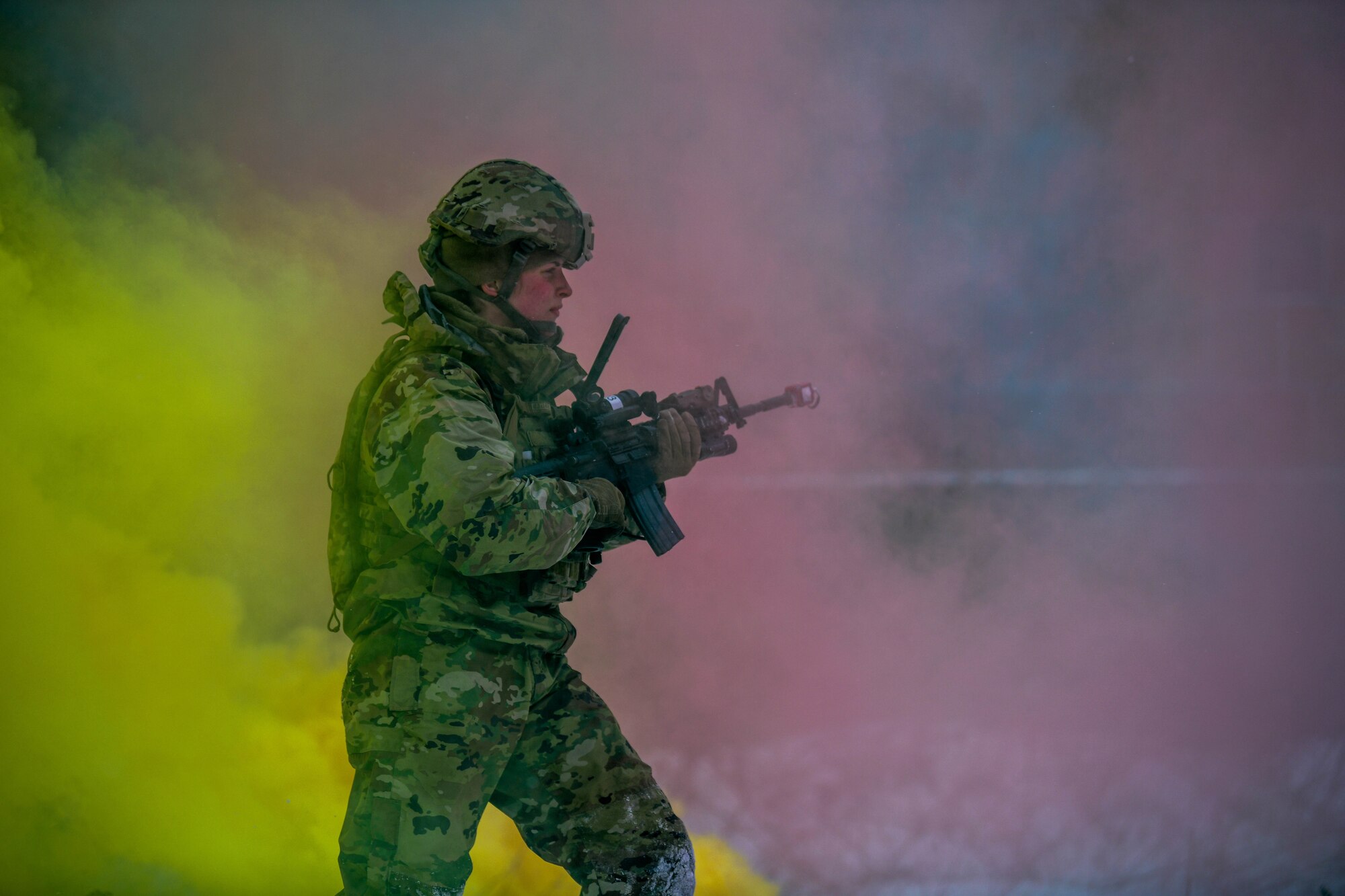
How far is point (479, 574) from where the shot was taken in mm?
2254

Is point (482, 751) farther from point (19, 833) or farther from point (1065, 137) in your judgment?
point (1065, 137)

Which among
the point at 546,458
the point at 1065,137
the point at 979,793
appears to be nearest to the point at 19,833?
the point at 546,458

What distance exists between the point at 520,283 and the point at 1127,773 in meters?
3.26

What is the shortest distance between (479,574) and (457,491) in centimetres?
19

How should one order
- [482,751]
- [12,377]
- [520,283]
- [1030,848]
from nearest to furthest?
[482,751] < [520,283] < [12,377] < [1030,848]

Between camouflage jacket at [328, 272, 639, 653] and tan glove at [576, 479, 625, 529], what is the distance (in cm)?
5

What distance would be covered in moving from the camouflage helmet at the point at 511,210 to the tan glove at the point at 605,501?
0.55 metres

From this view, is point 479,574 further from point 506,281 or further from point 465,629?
point 506,281

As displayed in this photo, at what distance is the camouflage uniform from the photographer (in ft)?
7.37

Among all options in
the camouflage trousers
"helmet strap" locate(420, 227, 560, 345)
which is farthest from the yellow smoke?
the camouflage trousers

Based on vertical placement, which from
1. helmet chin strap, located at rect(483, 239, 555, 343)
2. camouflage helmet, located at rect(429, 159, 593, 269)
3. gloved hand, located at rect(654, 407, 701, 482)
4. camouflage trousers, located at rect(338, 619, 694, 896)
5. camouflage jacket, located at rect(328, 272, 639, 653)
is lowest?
camouflage trousers, located at rect(338, 619, 694, 896)

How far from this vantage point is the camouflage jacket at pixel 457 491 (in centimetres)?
222

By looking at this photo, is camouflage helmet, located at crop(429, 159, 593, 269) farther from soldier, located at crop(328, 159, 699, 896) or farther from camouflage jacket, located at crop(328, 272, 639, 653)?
camouflage jacket, located at crop(328, 272, 639, 653)

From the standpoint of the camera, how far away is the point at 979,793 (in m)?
4.31
